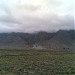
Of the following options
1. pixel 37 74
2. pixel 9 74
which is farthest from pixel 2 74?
pixel 37 74

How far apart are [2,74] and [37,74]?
14.7 ft

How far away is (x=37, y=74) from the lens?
77.5ft

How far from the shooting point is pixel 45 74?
23.7 metres

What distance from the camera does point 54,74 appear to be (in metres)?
23.8

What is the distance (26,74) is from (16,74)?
4.26 ft

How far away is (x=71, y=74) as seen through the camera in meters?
23.3

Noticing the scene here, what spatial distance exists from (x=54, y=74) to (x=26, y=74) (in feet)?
12.0

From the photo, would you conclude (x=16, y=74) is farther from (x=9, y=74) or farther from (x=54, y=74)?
(x=54, y=74)

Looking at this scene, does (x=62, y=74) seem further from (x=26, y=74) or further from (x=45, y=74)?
(x=26, y=74)

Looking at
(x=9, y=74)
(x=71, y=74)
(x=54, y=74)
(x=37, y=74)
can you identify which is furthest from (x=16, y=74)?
(x=71, y=74)

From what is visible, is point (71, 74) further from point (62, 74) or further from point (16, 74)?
point (16, 74)

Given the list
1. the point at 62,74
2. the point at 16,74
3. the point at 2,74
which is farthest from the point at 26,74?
the point at 62,74

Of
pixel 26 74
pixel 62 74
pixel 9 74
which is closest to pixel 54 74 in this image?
pixel 62 74

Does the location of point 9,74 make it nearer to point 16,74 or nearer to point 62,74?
point 16,74
